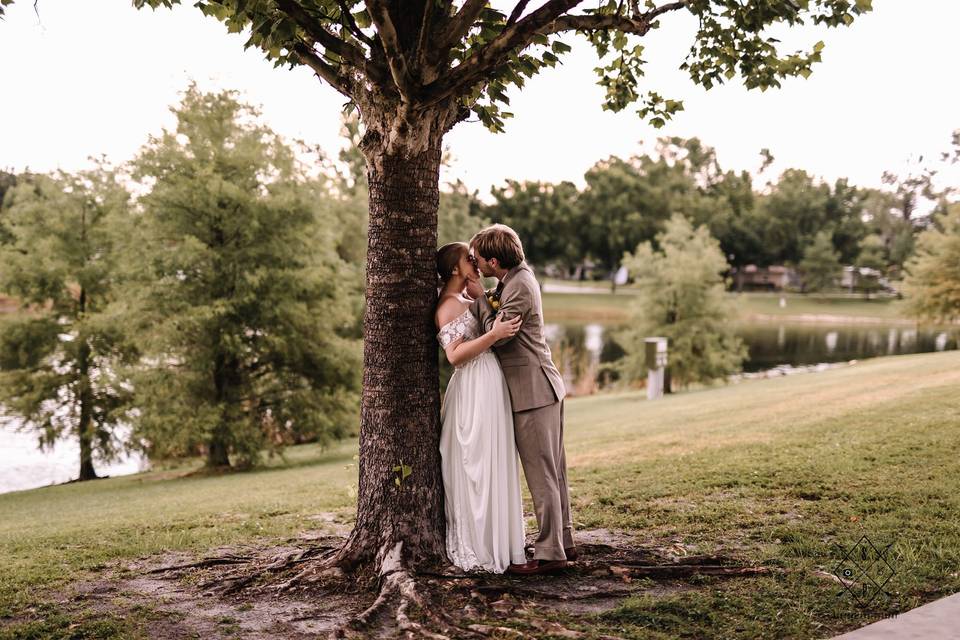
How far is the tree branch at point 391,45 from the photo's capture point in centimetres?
466

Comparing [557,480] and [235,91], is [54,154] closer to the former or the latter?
[235,91]

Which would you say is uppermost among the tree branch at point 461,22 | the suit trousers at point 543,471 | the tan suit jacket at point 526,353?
the tree branch at point 461,22

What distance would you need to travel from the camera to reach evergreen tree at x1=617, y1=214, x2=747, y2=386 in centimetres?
2970

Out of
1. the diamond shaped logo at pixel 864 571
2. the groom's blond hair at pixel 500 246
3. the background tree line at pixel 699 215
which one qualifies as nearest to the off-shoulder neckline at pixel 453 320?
the groom's blond hair at pixel 500 246

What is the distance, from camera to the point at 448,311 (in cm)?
547

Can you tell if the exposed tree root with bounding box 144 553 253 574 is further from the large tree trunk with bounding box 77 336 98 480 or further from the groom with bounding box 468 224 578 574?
the large tree trunk with bounding box 77 336 98 480

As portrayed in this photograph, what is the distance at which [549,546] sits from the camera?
5402 millimetres

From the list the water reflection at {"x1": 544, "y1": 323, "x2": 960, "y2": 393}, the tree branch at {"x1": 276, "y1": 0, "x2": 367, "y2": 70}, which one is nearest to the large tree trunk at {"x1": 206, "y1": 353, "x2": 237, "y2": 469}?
the tree branch at {"x1": 276, "y1": 0, "x2": 367, "y2": 70}

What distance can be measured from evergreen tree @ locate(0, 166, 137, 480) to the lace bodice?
1711 cm

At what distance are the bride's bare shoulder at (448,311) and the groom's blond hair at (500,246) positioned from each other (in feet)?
1.24

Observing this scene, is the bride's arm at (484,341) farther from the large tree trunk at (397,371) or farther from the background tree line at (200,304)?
the background tree line at (200,304)

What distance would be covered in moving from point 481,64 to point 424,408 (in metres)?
2.34

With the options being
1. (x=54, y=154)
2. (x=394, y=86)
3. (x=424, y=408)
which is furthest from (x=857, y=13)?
Result: (x=54, y=154)

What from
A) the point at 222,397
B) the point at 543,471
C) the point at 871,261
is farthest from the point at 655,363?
the point at 871,261
